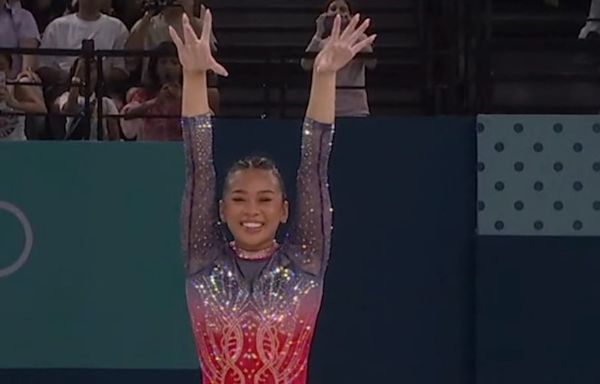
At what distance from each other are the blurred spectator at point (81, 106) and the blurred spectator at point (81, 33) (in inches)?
10.0

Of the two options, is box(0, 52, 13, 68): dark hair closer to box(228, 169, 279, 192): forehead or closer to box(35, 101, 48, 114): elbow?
box(35, 101, 48, 114): elbow

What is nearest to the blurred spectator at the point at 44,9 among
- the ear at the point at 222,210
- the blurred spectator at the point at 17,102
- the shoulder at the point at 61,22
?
the shoulder at the point at 61,22

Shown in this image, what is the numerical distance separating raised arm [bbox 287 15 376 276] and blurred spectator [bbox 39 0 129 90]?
3338 millimetres

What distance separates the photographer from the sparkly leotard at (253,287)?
451 cm

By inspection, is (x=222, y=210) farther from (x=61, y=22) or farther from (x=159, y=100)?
(x=61, y=22)

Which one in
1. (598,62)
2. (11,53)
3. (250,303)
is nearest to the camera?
(250,303)

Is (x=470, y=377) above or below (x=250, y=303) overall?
below

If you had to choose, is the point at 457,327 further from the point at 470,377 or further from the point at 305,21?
the point at 305,21

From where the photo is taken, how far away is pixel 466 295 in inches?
280

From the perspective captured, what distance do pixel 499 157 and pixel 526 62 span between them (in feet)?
5.08

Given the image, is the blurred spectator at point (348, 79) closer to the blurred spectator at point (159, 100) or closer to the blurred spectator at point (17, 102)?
the blurred spectator at point (159, 100)

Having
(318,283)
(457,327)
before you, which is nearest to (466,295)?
(457,327)

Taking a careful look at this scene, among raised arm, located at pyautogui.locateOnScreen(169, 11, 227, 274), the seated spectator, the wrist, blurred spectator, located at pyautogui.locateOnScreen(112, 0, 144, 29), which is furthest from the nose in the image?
blurred spectator, located at pyautogui.locateOnScreen(112, 0, 144, 29)

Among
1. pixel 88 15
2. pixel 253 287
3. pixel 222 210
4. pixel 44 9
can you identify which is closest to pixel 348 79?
pixel 88 15
